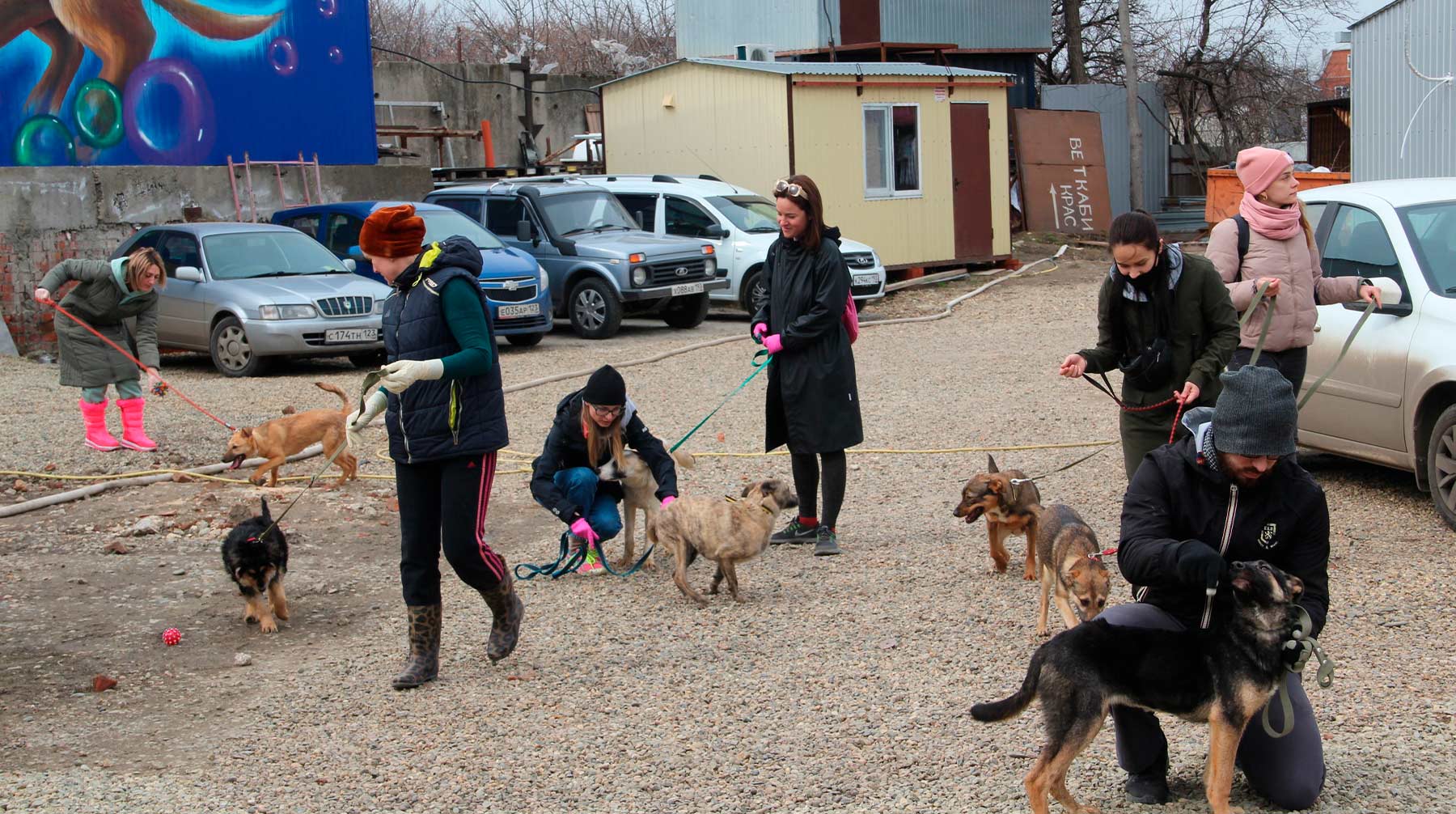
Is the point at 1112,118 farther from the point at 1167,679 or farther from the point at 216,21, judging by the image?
the point at 1167,679

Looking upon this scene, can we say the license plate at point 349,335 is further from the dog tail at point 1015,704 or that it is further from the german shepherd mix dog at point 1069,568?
the dog tail at point 1015,704

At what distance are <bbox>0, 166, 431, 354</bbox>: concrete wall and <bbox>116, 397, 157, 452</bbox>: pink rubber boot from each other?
833 cm

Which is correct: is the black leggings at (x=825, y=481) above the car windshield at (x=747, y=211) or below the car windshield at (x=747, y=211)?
below

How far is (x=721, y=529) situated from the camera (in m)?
6.51

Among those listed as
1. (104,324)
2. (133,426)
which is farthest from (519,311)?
(104,324)

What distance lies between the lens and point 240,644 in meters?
6.19

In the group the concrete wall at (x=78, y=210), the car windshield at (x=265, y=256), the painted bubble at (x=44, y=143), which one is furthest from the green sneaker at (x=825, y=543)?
the painted bubble at (x=44, y=143)

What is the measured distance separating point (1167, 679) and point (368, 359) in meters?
14.0

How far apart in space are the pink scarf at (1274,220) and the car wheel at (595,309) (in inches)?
472

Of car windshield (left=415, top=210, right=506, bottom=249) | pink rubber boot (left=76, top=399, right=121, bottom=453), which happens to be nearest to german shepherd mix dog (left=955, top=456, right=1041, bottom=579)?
pink rubber boot (left=76, top=399, right=121, bottom=453)

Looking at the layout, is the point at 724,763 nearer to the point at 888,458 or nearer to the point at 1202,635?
the point at 1202,635

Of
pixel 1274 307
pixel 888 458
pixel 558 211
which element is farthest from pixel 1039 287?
pixel 1274 307

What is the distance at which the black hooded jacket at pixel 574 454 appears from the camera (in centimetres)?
680

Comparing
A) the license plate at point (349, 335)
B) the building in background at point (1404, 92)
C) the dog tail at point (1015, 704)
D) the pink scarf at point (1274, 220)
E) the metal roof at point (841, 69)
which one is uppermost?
the metal roof at point (841, 69)
